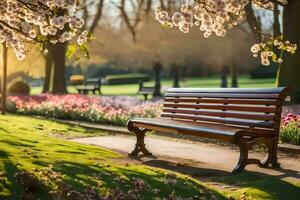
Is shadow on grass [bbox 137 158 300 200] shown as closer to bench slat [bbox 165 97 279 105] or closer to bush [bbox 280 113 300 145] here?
bench slat [bbox 165 97 279 105]

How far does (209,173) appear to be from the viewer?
26.2ft

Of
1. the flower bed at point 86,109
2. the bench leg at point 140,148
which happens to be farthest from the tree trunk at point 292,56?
the bench leg at point 140,148

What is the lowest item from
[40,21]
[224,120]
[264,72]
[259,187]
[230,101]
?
[259,187]

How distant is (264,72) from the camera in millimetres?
58562

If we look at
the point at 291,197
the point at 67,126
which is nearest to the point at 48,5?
the point at 291,197

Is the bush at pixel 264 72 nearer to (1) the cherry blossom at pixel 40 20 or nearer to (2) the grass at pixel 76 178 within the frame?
(1) the cherry blossom at pixel 40 20

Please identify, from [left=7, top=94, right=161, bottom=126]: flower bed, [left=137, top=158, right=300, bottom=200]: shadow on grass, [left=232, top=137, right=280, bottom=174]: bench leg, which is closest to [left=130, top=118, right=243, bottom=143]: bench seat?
[left=232, top=137, right=280, bottom=174]: bench leg

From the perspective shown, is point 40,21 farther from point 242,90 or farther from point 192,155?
point 192,155

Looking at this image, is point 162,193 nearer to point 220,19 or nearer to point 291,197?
point 291,197

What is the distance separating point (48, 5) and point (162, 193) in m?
2.77

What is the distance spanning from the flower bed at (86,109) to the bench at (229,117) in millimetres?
4816

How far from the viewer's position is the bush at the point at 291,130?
10273 millimetres

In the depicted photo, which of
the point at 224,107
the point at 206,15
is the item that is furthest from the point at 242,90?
the point at 206,15

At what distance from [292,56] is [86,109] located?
647 centimetres
